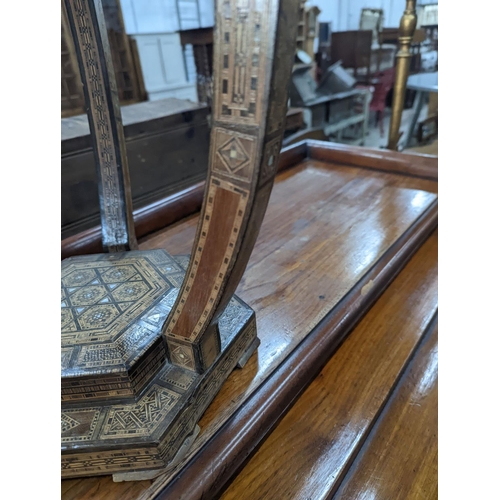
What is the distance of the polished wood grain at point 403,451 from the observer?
44 cm

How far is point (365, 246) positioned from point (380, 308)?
175 millimetres

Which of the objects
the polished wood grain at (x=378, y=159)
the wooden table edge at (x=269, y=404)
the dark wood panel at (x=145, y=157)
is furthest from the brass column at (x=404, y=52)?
the dark wood panel at (x=145, y=157)

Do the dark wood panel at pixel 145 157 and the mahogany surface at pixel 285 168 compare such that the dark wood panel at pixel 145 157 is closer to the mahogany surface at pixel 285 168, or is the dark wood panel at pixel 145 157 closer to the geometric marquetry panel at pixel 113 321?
the mahogany surface at pixel 285 168

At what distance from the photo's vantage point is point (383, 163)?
124 centimetres

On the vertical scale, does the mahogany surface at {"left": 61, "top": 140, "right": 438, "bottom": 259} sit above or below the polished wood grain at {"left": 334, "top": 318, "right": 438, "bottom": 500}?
above

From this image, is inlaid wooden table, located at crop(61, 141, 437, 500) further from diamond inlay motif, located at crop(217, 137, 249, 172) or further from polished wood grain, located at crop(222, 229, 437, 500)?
diamond inlay motif, located at crop(217, 137, 249, 172)

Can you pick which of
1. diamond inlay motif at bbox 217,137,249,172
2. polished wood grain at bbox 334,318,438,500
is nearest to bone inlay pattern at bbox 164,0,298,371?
diamond inlay motif at bbox 217,137,249,172

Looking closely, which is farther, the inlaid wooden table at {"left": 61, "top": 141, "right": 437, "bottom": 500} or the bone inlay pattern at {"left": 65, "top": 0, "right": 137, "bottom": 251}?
the bone inlay pattern at {"left": 65, "top": 0, "right": 137, "bottom": 251}

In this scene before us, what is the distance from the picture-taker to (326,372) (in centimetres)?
58

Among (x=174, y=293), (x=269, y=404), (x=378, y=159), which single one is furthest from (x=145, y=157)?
(x=269, y=404)

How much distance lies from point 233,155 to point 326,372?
1.24 ft

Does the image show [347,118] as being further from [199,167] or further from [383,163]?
[383,163]

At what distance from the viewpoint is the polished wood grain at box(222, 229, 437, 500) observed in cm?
44

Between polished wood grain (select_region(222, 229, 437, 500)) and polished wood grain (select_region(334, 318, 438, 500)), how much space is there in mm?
11
